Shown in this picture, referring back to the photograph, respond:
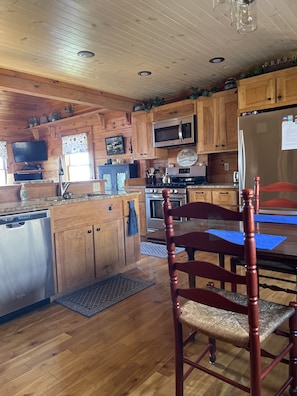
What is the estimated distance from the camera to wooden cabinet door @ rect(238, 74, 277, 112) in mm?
3478

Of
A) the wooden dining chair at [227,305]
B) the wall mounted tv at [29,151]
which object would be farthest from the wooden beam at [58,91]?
the wooden dining chair at [227,305]

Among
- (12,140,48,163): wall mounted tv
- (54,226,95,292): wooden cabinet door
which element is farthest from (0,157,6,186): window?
(54,226,95,292): wooden cabinet door

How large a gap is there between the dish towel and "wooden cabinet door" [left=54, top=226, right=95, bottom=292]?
0.56m

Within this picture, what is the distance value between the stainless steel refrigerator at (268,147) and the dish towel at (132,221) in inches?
55.0

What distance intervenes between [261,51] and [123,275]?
2.96m

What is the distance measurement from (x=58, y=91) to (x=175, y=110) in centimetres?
182

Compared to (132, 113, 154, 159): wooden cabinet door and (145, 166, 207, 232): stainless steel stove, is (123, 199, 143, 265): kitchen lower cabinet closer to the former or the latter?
(145, 166, 207, 232): stainless steel stove

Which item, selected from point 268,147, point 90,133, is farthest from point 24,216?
point 90,133

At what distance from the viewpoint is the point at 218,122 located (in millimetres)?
4230

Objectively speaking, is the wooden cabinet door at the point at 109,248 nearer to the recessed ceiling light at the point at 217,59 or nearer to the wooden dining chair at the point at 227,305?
the wooden dining chair at the point at 227,305

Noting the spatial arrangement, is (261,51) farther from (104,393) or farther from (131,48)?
(104,393)

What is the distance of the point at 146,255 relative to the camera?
13.3 ft

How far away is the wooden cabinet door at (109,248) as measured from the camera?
10.1 feet

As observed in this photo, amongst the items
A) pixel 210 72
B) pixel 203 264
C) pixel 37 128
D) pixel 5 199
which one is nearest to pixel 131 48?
pixel 210 72
